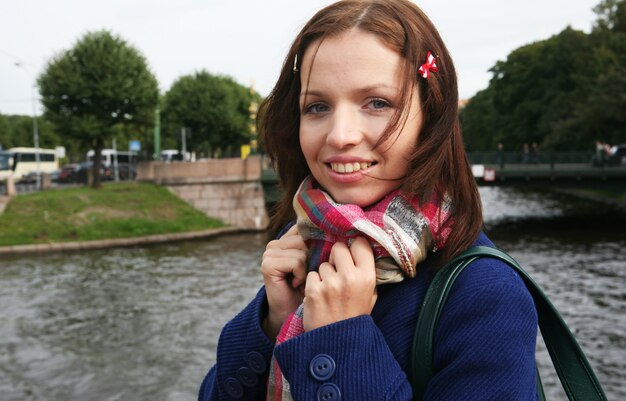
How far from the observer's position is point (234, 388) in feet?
5.19

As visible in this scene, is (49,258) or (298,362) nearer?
(298,362)

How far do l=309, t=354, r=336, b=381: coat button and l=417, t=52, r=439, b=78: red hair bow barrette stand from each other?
65cm

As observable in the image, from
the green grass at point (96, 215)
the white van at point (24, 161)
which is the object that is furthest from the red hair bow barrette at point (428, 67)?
the white van at point (24, 161)

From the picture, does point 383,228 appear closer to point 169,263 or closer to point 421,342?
point 421,342

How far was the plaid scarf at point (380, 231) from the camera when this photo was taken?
137 centimetres

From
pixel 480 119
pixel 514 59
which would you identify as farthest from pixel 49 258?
pixel 480 119

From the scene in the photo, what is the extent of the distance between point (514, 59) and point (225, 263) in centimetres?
4548

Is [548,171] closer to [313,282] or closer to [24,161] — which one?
[313,282]

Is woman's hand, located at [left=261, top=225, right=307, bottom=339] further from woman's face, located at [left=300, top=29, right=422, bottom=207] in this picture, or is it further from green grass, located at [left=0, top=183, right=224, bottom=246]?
green grass, located at [left=0, top=183, right=224, bottom=246]

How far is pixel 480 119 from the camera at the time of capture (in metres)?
70.4

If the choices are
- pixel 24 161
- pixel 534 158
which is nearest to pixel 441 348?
pixel 534 158

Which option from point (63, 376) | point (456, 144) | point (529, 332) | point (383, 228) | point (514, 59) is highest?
point (514, 59)

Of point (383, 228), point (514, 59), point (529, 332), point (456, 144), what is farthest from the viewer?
point (514, 59)

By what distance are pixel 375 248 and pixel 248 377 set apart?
457mm
